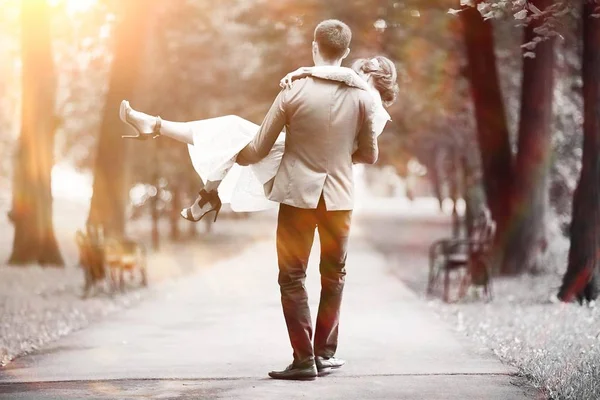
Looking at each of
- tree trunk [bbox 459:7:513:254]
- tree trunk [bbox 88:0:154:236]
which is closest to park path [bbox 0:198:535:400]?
tree trunk [bbox 88:0:154:236]

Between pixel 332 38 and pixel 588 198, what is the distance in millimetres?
6710

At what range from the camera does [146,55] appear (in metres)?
17.8

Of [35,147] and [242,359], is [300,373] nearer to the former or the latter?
[242,359]

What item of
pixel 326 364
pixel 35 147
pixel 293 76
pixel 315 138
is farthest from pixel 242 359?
pixel 35 147

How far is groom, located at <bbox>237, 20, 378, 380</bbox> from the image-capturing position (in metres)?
6.21

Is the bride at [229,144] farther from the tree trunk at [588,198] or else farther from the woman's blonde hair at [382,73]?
the tree trunk at [588,198]

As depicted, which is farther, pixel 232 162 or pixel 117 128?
pixel 117 128

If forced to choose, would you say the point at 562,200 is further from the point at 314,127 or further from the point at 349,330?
the point at 314,127

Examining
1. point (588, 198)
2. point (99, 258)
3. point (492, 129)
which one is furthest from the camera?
point (492, 129)

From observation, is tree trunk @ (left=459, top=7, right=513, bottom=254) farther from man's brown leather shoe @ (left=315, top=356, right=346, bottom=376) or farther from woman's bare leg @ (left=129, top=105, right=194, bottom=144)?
woman's bare leg @ (left=129, top=105, right=194, bottom=144)

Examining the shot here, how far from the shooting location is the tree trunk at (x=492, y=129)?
17594mm

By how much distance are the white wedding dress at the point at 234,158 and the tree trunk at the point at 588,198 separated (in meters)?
5.76

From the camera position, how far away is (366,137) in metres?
6.41

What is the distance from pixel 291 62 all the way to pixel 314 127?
20.2 meters
